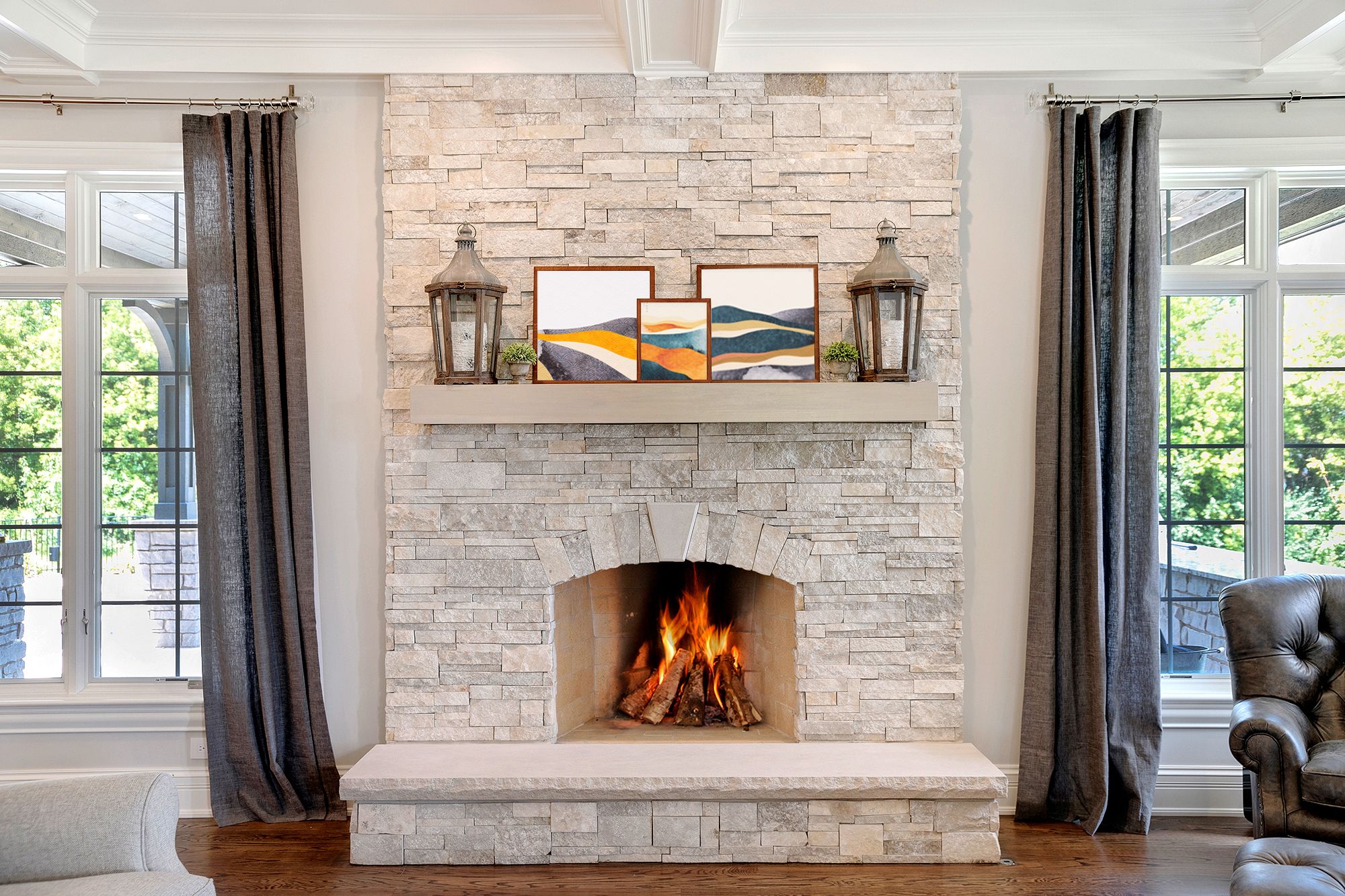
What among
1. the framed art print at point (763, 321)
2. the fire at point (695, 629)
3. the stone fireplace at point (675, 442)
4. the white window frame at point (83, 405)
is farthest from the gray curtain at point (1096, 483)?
the white window frame at point (83, 405)

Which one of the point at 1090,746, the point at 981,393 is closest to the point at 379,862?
the point at 1090,746

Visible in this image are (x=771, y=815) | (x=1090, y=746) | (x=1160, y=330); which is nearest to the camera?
(x=771, y=815)

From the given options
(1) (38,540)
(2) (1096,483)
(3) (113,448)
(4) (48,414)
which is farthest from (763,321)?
(1) (38,540)

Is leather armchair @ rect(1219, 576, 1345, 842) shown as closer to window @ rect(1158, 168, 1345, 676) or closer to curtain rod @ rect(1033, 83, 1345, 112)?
window @ rect(1158, 168, 1345, 676)

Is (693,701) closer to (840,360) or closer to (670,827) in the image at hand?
(670,827)

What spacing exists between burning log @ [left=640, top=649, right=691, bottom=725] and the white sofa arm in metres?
1.68

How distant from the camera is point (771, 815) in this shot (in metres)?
2.63

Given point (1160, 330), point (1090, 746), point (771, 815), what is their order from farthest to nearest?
1. point (1160, 330)
2. point (1090, 746)
3. point (771, 815)

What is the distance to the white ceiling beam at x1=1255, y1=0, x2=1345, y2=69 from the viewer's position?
2.65 metres

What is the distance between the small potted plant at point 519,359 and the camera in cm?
280

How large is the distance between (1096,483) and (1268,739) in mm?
885

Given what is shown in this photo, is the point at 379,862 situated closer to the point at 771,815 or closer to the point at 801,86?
the point at 771,815

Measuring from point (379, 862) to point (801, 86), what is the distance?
115 inches

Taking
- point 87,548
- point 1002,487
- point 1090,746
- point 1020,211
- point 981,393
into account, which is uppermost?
point 1020,211
